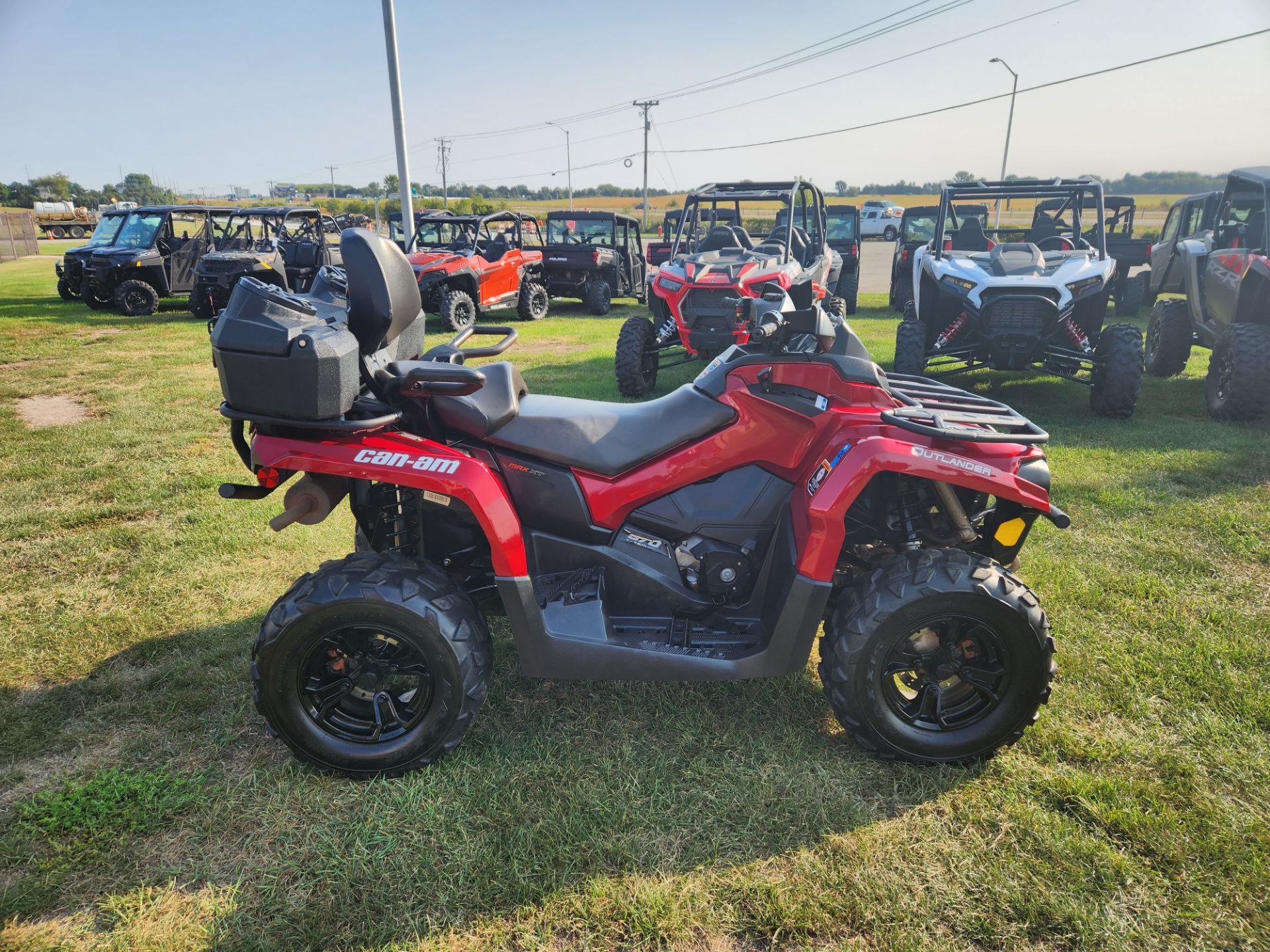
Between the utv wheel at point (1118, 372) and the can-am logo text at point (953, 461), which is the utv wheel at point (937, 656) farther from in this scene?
the utv wheel at point (1118, 372)

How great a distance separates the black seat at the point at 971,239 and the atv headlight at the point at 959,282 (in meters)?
1.72

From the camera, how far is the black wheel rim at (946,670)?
2535mm

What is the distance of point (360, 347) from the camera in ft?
7.97

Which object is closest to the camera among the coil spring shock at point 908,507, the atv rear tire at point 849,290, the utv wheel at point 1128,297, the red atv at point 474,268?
the coil spring shock at point 908,507

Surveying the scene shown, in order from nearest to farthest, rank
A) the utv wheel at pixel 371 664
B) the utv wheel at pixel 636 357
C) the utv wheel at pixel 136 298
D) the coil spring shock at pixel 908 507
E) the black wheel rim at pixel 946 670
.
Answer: the utv wheel at pixel 371 664 < the black wheel rim at pixel 946 670 < the coil spring shock at pixel 908 507 < the utv wheel at pixel 636 357 < the utv wheel at pixel 136 298

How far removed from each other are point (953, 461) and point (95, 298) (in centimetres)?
1664

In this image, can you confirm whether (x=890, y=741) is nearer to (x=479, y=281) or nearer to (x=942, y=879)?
(x=942, y=879)

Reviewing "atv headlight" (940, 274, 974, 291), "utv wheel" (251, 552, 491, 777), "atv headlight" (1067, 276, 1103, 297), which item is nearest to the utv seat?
"utv wheel" (251, 552, 491, 777)

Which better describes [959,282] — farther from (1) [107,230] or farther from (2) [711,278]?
(1) [107,230]

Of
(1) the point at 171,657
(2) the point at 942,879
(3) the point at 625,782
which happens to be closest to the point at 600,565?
(3) the point at 625,782

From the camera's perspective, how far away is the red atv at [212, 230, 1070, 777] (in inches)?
94.0

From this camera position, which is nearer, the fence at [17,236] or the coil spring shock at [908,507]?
the coil spring shock at [908,507]

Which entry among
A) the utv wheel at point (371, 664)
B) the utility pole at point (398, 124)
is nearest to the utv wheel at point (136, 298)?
the utility pole at point (398, 124)

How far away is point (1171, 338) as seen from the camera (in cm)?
830
